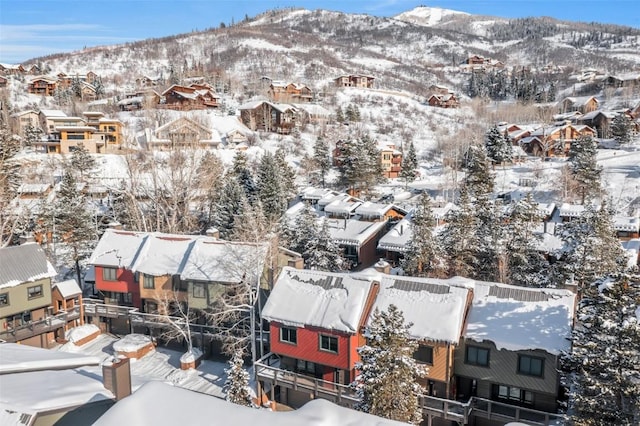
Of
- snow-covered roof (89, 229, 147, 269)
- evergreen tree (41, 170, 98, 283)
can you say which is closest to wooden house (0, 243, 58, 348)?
snow-covered roof (89, 229, 147, 269)

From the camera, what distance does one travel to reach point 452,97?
124 m

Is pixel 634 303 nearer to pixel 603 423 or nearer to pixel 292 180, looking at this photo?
pixel 603 423

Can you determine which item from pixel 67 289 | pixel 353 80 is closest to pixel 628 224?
pixel 67 289

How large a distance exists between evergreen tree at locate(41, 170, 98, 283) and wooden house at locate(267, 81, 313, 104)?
7124cm

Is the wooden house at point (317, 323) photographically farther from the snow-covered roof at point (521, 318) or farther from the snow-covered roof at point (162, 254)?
the snow-covered roof at point (162, 254)

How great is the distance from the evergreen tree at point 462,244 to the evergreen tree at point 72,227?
90.5 feet

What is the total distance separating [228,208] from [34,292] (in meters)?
17.5

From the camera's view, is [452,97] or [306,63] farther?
[306,63]

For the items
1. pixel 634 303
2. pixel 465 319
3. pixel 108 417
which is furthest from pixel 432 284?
pixel 108 417

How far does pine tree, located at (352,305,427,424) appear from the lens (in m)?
16.7

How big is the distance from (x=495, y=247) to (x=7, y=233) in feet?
133

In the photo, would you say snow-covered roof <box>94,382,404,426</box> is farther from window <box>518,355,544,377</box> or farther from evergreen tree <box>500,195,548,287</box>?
evergreen tree <box>500,195,548,287</box>

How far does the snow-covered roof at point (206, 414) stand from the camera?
26.2 feet

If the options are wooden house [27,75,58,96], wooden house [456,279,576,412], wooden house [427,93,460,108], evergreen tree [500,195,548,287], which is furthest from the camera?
wooden house [427,93,460,108]
